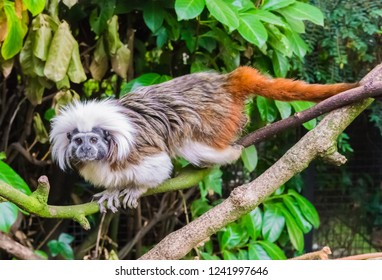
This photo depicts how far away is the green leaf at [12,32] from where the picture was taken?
5.58ft

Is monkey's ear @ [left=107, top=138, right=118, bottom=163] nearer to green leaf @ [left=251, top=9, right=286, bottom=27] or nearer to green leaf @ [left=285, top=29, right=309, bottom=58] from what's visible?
green leaf @ [left=251, top=9, right=286, bottom=27]

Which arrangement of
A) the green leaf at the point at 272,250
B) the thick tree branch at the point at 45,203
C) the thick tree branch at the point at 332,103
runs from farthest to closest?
the green leaf at the point at 272,250 → the thick tree branch at the point at 332,103 → the thick tree branch at the point at 45,203

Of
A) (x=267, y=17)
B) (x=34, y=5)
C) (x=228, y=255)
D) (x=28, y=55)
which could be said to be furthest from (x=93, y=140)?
(x=228, y=255)

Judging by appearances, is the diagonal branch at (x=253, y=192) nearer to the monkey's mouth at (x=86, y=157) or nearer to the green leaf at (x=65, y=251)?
the monkey's mouth at (x=86, y=157)

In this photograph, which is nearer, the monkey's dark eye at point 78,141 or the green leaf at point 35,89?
the monkey's dark eye at point 78,141

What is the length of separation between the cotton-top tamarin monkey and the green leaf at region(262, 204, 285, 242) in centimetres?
65

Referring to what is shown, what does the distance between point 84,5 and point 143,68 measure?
0.31 meters

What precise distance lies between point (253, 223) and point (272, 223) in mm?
70

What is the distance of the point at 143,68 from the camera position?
2299mm

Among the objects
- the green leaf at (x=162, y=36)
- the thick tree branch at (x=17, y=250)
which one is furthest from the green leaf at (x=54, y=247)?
the green leaf at (x=162, y=36)

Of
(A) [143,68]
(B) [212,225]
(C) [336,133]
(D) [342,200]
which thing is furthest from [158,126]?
(D) [342,200]

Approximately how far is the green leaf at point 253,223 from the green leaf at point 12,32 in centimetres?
100
